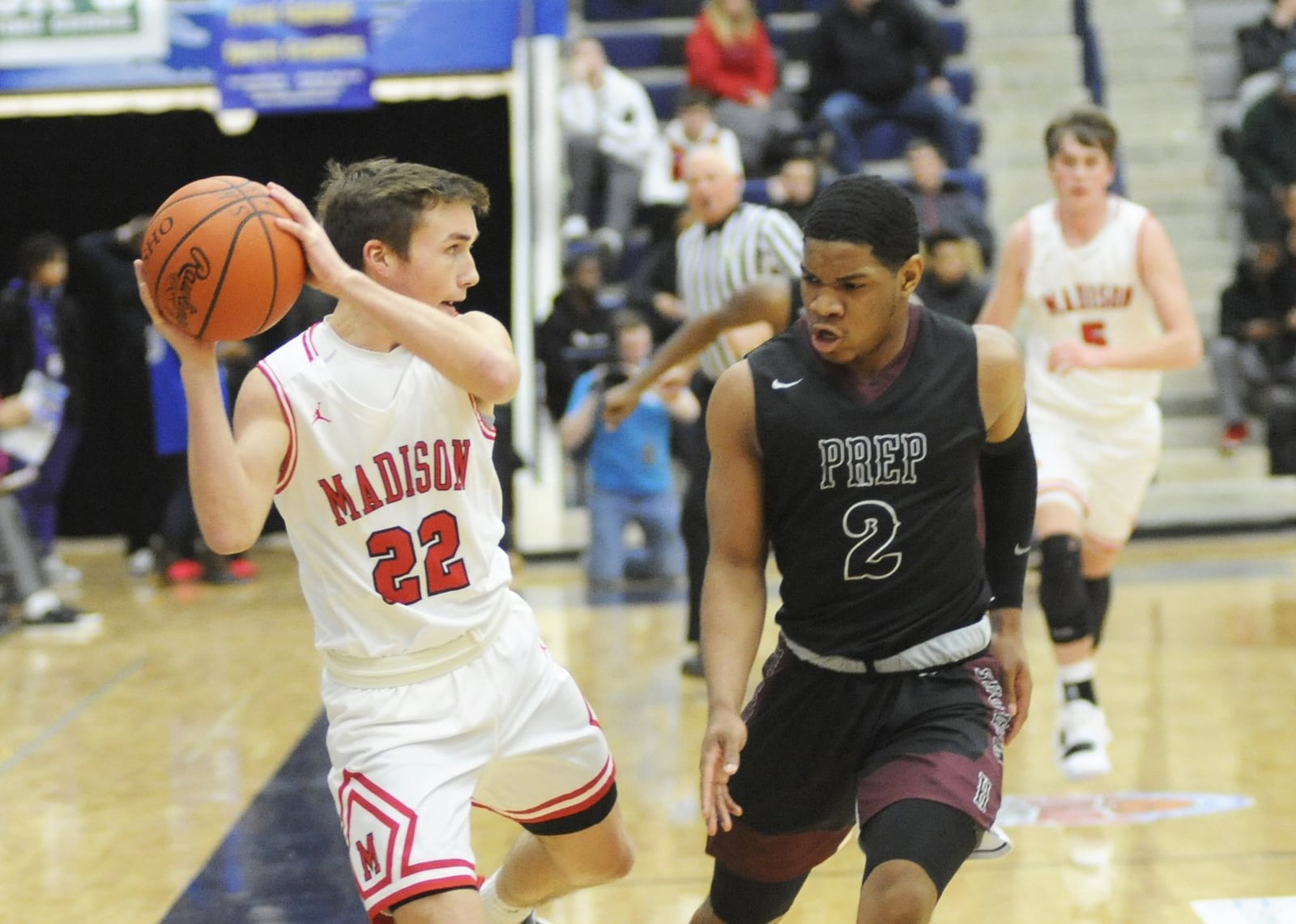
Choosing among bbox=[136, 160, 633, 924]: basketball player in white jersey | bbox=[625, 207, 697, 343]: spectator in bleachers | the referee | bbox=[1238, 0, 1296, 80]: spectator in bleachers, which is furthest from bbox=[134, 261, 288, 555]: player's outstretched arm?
bbox=[1238, 0, 1296, 80]: spectator in bleachers

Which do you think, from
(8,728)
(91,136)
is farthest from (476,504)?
(91,136)

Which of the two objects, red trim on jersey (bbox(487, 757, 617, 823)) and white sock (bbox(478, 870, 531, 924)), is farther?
white sock (bbox(478, 870, 531, 924))

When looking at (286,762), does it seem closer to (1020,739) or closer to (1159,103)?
(1020,739)

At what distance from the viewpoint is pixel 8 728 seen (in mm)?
6469

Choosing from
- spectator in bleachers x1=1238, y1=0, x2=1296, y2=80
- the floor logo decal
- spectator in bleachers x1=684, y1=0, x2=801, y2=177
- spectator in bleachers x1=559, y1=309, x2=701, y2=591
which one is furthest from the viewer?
spectator in bleachers x1=1238, y1=0, x2=1296, y2=80

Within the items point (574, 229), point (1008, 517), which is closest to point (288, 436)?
point (1008, 517)

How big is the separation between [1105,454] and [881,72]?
6.80 m

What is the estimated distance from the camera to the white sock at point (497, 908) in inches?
140

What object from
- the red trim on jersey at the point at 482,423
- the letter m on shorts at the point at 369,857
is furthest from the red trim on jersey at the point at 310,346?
the letter m on shorts at the point at 369,857

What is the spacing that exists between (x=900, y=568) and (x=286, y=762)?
11.0 ft

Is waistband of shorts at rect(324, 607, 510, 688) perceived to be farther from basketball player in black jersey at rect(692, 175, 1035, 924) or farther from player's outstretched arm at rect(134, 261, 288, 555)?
basketball player in black jersey at rect(692, 175, 1035, 924)

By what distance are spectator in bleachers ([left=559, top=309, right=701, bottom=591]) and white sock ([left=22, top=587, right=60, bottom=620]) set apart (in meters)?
2.80

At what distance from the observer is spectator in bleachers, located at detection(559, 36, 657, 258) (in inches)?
435

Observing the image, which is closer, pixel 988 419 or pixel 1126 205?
pixel 988 419
